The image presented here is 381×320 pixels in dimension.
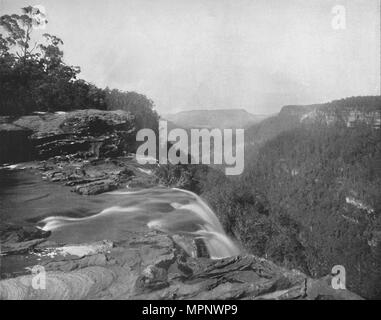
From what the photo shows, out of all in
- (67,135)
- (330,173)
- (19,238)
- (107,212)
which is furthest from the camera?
(330,173)

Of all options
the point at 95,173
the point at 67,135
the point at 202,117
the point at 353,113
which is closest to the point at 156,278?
the point at 95,173

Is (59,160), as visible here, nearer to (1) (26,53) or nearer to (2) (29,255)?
(2) (29,255)

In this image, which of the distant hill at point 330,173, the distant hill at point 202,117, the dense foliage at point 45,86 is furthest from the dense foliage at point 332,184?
the dense foliage at point 45,86

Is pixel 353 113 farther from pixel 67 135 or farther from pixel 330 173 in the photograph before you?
pixel 67 135

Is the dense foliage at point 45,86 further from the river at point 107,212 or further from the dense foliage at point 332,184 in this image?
the dense foliage at point 332,184

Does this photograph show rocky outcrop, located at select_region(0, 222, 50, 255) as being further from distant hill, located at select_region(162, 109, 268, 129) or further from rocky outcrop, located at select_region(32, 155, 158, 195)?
distant hill, located at select_region(162, 109, 268, 129)
